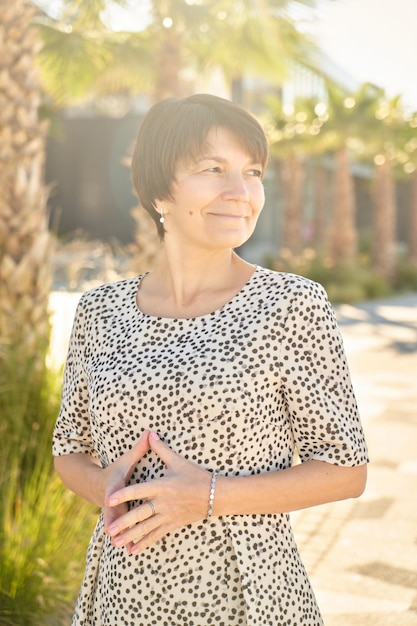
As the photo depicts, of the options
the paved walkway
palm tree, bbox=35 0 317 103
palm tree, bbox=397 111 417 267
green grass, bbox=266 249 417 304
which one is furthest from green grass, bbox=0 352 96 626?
palm tree, bbox=397 111 417 267

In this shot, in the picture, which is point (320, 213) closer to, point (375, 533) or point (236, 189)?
point (375, 533)

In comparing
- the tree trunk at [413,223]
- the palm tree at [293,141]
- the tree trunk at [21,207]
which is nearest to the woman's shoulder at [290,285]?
the tree trunk at [21,207]

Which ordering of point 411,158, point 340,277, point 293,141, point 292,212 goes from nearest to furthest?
point 340,277 < point 293,141 < point 292,212 < point 411,158

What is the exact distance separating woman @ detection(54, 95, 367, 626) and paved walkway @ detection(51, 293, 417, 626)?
219cm

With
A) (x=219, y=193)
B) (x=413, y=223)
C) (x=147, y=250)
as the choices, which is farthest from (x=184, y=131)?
(x=413, y=223)

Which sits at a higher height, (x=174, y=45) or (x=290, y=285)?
(x=174, y=45)

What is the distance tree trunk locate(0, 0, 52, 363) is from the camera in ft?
17.0

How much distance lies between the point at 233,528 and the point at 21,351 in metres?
3.35

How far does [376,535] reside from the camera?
5.01 metres

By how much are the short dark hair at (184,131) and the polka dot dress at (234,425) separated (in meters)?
0.33

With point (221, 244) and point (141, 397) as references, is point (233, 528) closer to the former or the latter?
point (141, 397)

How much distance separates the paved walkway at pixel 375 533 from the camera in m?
4.04

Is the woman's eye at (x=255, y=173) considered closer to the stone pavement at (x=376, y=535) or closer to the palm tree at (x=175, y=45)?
the stone pavement at (x=376, y=535)

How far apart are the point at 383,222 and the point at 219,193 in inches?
971
